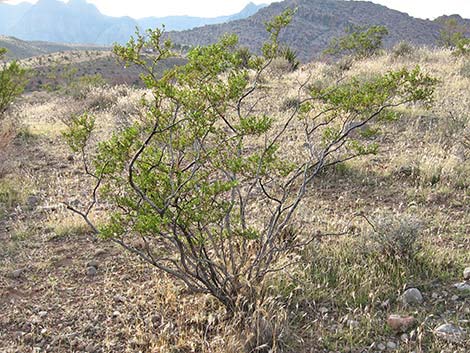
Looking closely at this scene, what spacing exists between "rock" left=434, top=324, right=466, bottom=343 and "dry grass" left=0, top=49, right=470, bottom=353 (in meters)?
0.04

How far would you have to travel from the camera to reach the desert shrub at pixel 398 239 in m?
3.36

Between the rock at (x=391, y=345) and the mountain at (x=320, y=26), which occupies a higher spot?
the mountain at (x=320, y=26)

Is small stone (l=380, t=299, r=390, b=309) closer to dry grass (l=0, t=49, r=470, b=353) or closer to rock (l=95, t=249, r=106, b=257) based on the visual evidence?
dry grass (l=0, t=49, r=470, b=353)

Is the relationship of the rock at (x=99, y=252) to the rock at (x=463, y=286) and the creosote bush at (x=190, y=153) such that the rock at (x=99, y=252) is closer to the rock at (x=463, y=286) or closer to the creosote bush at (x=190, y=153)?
the creosote bush at (x=190, y=153)

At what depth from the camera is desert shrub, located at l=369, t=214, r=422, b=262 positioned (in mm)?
3361

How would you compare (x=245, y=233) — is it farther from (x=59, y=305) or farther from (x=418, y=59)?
(x=418, y=59)

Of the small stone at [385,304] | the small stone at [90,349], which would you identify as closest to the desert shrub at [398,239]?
the small stone at [385,304]

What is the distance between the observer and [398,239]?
11.1 ft

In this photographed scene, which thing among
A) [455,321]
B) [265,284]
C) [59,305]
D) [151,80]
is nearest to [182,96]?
[151,80]

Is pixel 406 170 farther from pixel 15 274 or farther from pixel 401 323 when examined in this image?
pixel 15 274

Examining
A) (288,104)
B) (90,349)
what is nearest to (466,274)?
(90,349)

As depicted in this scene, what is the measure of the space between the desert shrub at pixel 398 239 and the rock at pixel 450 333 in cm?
73

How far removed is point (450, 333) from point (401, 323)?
0.29 meters

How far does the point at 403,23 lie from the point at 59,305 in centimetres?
8390
